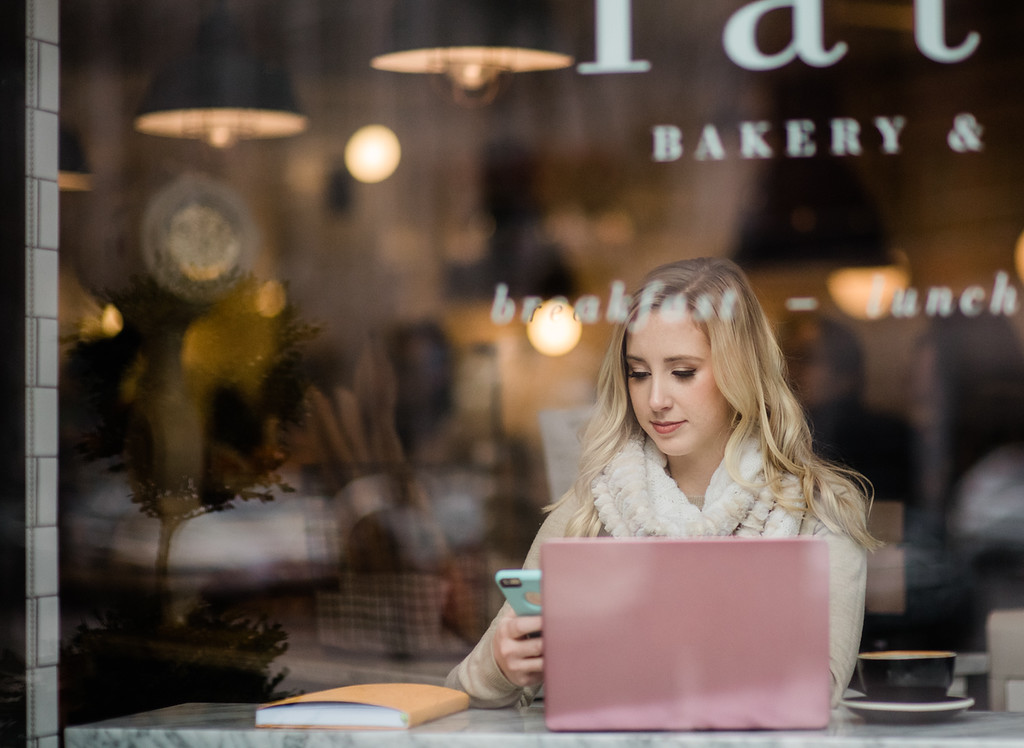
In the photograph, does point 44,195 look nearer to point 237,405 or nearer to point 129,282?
point 129,282

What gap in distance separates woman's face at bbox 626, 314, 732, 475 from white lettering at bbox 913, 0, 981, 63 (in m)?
1.39

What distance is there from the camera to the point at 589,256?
3.75 metres

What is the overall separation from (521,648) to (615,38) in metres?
1.98

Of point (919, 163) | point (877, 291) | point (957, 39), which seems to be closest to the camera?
point (957, 39)

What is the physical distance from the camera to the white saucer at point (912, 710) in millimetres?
1561

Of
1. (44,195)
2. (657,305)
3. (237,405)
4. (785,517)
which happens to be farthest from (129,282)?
(785,517)

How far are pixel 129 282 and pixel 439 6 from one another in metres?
1.19

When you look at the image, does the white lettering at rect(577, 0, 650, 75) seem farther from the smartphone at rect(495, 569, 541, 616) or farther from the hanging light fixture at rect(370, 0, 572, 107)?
the smartphone at rect(495, 569, 541, 616)

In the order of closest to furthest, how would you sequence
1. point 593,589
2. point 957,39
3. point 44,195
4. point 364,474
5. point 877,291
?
point 593,589, point 44,195, point 957,39, point 877,291, point 364,474

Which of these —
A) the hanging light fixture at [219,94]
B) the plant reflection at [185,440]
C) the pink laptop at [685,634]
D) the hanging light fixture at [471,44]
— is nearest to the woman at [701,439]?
the pink laptop at [685,634]

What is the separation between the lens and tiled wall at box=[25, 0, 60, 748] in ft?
8.55

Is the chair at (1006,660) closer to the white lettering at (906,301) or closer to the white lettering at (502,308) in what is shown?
the white lettering at (906,301)

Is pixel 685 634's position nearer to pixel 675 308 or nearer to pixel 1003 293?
pixel 675 308

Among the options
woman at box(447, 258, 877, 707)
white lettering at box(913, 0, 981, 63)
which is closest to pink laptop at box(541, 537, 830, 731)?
woman at box(447, 258, 877, 707)
